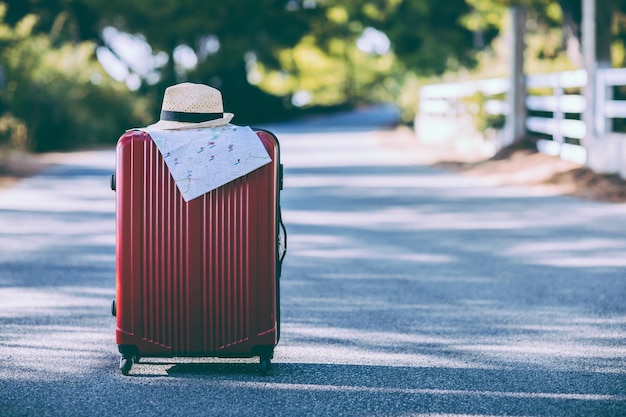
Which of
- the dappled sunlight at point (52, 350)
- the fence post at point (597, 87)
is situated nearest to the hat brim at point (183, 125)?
the dappled sunlight at point (52, 350)

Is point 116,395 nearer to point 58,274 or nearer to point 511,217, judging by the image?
point 58,274

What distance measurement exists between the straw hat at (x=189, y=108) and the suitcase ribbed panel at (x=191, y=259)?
0.26m

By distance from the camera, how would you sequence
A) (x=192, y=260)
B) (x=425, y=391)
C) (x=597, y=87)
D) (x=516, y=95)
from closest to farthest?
1. (x=425, y=391)
2. (x=192, y=260)
3. (x=597, y=87)
4. (x=516, y=95)

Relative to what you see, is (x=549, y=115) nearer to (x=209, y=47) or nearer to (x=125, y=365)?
(x=125, y=365)

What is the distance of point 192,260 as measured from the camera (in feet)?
16.3

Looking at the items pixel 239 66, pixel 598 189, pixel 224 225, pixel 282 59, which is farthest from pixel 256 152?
pixel 282 59

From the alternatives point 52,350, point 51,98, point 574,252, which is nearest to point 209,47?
point 51,98

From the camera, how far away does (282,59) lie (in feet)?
192

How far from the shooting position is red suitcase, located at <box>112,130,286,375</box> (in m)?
4.97

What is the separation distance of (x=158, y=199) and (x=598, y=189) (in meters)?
10.4

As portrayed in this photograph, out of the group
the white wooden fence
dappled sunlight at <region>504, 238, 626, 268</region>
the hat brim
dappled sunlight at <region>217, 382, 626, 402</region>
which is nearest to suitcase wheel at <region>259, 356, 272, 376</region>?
dappled sunlight at <region>217, 382, 626, 402</region>

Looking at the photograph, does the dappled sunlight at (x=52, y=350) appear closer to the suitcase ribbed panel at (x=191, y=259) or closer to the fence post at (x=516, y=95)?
the suitcase ribbed panel at (x=191, y=259)

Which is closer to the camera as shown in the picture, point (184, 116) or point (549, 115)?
point (184, 116)

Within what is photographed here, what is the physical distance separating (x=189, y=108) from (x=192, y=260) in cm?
78
